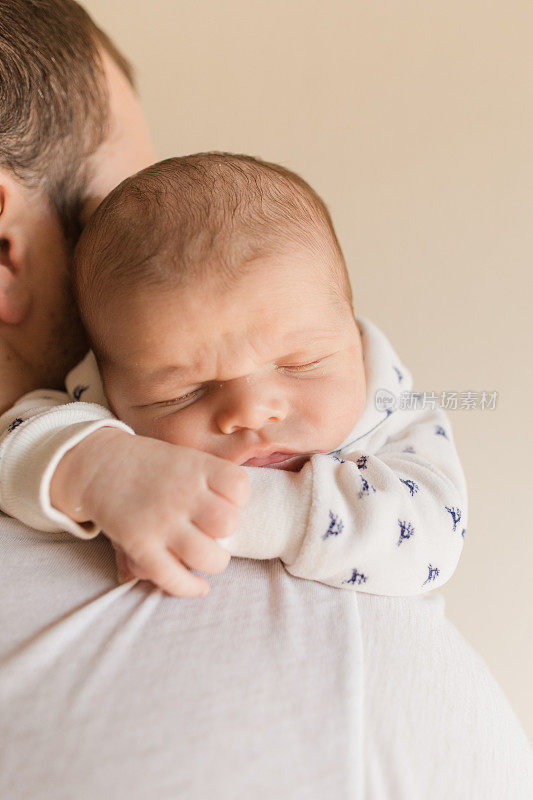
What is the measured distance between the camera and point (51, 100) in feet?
3.55

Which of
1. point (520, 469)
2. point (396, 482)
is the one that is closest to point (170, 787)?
point (396, 482)

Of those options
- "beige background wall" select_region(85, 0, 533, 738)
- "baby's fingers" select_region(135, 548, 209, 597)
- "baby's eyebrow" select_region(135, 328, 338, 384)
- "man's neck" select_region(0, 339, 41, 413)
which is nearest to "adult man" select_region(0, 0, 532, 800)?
"baby's fingers" select_region(135, 548, 209, 597)

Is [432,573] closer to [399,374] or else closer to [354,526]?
[354,526]

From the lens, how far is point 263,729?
2.00 ft

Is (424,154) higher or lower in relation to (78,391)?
higher

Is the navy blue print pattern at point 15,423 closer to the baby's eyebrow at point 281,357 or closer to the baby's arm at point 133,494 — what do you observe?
the baby's arm at point 133,494

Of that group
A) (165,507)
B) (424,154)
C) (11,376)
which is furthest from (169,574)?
(424,154)

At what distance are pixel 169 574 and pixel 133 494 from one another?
0.32ft

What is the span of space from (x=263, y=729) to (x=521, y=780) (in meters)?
0.32

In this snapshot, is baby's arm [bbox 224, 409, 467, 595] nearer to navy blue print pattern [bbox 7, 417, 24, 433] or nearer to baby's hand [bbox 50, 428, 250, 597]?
baby's hand [bbox 50, 428, 250, 597]

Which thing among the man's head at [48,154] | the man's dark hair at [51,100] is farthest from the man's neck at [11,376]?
the man's dark hair at [51,100]

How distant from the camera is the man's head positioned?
1062 mm

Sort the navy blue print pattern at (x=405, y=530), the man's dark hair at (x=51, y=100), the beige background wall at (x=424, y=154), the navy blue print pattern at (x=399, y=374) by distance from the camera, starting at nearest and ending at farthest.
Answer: the navy blue print pattern at (x=405, y=530)
the man's dark hair at (x=51, y=100)
the navy blue print pattern at (x=399, y=374)
the beige background wall at (x=424, y=154)

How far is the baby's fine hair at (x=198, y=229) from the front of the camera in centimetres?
88
